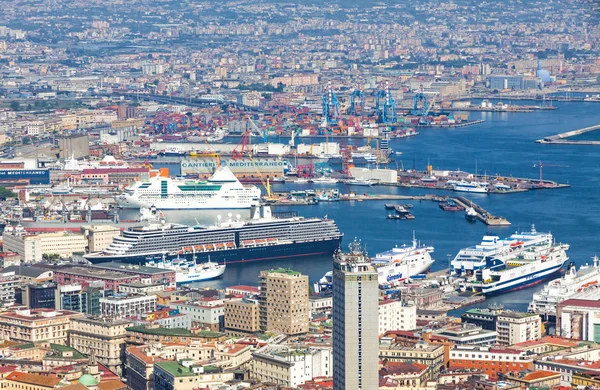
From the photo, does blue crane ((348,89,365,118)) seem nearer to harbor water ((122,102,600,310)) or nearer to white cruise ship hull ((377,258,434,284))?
harbor water ((122,102,600,310))

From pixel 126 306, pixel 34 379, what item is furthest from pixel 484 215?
pixel 34 379

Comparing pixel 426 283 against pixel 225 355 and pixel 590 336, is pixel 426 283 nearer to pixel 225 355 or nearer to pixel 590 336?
pixel 590 336

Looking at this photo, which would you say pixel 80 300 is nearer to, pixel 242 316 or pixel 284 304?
pixel 242 316

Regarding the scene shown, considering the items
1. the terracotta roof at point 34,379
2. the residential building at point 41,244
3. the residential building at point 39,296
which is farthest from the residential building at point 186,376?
the residential building at point 41,244

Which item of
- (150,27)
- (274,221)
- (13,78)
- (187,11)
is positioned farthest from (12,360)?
(187,11)

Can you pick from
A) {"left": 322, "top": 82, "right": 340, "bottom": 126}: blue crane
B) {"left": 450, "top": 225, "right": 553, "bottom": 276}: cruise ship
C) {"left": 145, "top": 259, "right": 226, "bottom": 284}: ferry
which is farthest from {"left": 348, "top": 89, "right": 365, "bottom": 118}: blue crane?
{"left": 145, "top": 259, "right": 226, "bottom": 284}: ferry

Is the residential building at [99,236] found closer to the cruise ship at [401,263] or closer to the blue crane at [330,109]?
the cruise ship at [401,263]
